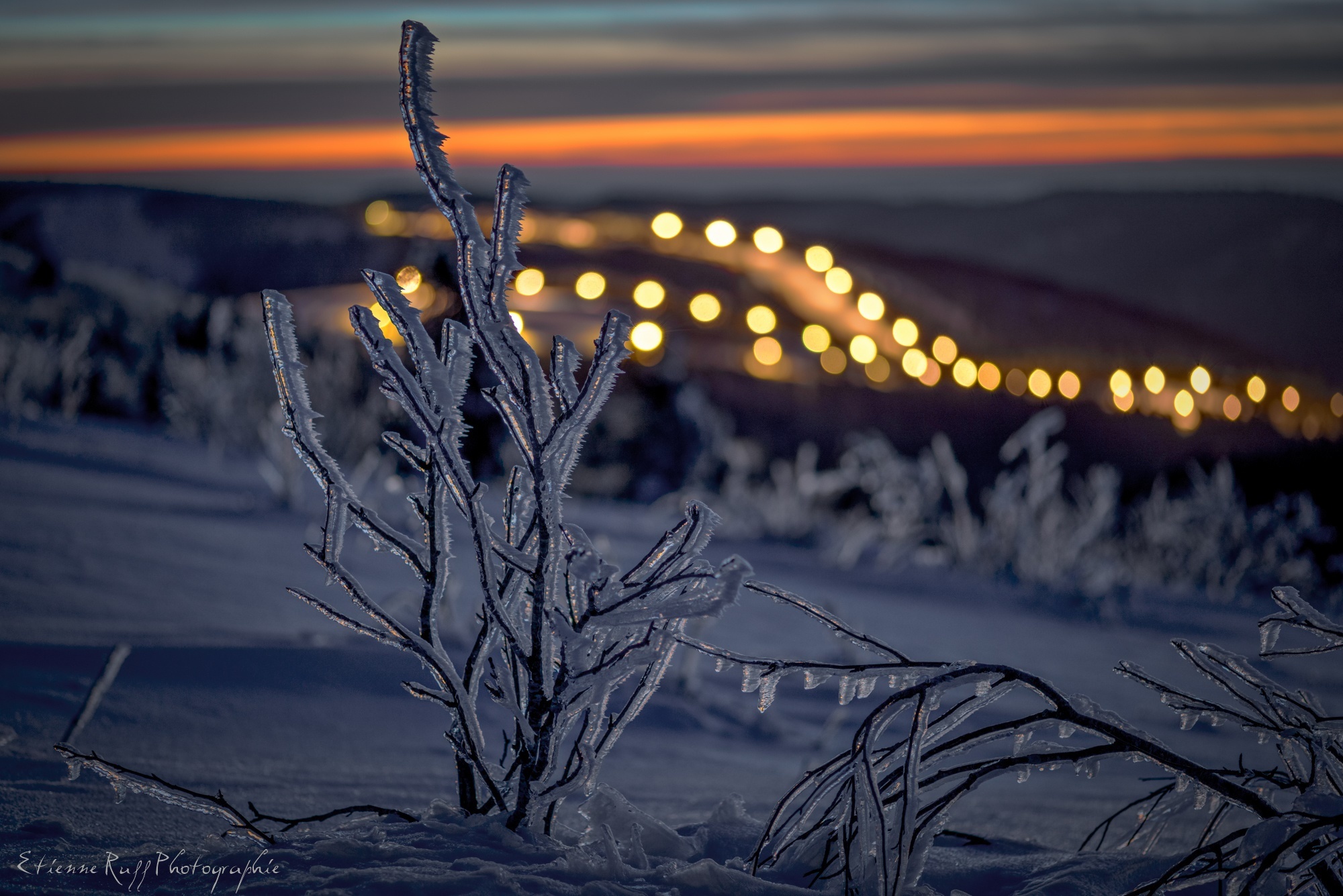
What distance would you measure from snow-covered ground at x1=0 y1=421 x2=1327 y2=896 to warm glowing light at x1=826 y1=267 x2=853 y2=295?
19.1 m

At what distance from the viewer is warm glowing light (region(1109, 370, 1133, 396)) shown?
1853 centimetres

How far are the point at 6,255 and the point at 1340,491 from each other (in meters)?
20.8

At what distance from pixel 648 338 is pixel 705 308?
9.18 metres

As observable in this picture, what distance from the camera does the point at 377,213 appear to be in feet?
102

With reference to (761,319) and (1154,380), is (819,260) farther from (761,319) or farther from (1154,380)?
(1154,380)

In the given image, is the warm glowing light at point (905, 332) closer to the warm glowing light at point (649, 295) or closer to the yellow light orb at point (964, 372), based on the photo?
the yellow light orb at point (964, 372)

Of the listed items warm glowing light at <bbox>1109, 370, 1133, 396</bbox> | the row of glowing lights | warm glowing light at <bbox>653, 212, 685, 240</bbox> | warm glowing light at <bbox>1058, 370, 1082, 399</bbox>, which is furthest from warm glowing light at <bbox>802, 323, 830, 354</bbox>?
warm glowing light at <bbox>1109, 370, 1133, 396</bbox>

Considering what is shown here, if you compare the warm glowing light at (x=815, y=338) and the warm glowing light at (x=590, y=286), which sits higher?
the warm glowing light at (x=590, y=286)

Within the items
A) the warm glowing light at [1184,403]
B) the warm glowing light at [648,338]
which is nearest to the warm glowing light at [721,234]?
the warm glowing light at [1184,403]

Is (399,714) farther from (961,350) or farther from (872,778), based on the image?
(961,350)

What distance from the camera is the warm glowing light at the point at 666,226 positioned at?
25391 mm

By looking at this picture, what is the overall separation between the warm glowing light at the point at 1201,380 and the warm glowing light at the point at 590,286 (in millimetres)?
11182

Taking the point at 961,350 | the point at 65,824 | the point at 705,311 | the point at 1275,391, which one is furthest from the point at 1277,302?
the point at 65,824

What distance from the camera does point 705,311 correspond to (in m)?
22.0
